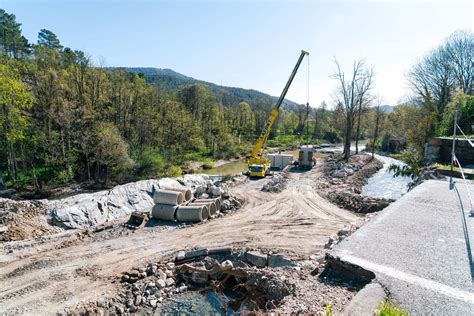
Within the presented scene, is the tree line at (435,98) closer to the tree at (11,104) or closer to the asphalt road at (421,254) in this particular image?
the asphalt road at (421,254)

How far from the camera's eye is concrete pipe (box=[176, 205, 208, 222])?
12.7 meters

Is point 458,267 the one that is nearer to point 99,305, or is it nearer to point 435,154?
point 99,305

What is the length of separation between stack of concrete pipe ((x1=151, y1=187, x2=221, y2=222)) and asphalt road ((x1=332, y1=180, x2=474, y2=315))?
793cm

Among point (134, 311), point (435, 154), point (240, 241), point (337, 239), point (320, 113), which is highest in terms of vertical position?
point (320, 113)

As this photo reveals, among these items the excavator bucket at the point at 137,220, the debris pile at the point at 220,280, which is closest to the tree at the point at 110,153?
the excavator bucket at the point at 137,220

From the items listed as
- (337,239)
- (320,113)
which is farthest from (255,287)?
(320,113)

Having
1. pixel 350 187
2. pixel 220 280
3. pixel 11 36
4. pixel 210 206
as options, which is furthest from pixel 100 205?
pixel 11 36

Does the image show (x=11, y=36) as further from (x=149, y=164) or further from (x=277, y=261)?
(x=277, y=261)

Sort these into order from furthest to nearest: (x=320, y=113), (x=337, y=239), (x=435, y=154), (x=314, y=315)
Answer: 1. (x=320, y=113)
2. (x=435, y=154)
3. (x=337, y=239)
4. (x=314, y=315)

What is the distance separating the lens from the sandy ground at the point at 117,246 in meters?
7.72

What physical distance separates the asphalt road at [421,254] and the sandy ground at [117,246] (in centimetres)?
299

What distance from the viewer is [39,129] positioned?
22188mm

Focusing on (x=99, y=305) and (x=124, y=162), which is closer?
(x=99, y=305)

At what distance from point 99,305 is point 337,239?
7.10 m
